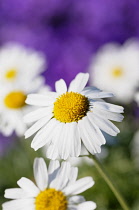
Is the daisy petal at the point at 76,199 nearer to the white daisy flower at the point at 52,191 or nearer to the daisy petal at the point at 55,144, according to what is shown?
the white daisy flower at the point at 52,191

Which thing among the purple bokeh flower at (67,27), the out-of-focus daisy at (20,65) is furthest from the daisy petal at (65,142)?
the purple bokeh flower at (67,27)

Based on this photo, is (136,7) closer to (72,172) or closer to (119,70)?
(119,70)

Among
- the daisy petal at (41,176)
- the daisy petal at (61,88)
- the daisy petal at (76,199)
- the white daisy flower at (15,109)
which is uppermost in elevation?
the white daisy flower at (15,109)

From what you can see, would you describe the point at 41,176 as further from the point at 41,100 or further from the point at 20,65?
the point at 20,65

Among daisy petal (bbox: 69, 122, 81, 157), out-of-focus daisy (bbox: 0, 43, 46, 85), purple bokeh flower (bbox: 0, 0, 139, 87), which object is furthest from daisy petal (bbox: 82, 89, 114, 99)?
purple bokeh flower (bbox: 0, 0, 139, 87)

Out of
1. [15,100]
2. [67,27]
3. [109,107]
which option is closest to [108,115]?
[109,107]
